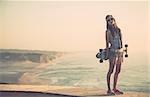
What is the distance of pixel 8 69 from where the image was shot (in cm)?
229

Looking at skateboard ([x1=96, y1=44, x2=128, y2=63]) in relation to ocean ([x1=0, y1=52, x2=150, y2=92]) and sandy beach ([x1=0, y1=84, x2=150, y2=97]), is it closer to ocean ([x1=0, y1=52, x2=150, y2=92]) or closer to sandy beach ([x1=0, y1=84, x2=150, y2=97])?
Result: ocean ([x1=0, y1=52, x2=150, y2=92])

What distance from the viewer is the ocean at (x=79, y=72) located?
88.2 inches

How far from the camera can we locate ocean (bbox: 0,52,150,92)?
88.2 inches

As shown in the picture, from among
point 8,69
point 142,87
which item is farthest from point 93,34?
point 8,69

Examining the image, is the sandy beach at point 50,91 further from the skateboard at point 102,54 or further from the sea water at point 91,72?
the skateboard at point 102,54

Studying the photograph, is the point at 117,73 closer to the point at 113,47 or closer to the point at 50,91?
the point at 113,47

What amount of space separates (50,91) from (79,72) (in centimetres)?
28

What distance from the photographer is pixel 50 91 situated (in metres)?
2.24

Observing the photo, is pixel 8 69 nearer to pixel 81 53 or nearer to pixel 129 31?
pixel 81 53

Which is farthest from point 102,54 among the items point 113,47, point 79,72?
point 79,72

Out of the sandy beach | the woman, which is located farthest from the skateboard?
the sandy beach

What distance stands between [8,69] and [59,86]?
440 millimetres

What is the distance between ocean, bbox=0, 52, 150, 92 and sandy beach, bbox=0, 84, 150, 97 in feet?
0.11

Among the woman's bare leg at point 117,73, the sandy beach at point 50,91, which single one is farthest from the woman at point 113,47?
the sandy beach at point 50,91
